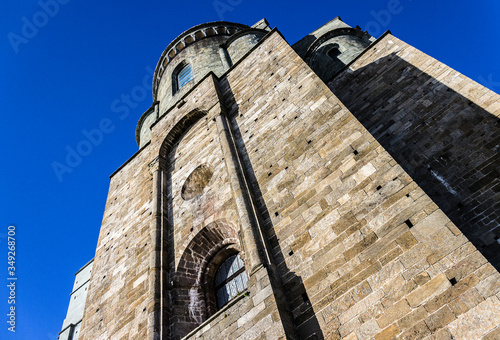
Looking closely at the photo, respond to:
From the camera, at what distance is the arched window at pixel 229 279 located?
759 cm

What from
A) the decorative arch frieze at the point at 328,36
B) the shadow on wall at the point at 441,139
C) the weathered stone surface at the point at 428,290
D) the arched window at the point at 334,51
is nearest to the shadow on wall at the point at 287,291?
the weathered stone surface at the point at 428,290

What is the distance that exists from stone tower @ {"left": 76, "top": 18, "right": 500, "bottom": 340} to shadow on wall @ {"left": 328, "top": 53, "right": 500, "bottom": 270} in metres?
0.03

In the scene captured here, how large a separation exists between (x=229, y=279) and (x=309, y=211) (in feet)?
8.96

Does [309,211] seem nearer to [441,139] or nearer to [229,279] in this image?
[229,279]

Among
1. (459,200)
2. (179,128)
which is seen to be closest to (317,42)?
(179,128)

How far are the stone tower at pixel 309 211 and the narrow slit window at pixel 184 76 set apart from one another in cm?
386

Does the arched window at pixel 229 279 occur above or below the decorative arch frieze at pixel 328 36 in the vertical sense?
below

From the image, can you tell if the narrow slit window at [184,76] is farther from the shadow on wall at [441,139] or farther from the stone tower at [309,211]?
the shadow on wall at [441,139]

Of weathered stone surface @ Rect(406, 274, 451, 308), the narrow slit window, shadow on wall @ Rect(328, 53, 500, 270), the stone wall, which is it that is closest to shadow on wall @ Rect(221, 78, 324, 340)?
the stone wall

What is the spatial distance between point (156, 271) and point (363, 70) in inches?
314

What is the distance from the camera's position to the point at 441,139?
777cm

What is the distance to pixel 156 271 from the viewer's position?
314 inches

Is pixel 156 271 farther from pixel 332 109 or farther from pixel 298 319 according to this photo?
pixel 332 109

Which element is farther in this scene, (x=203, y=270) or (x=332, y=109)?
(x=203, y=270)
